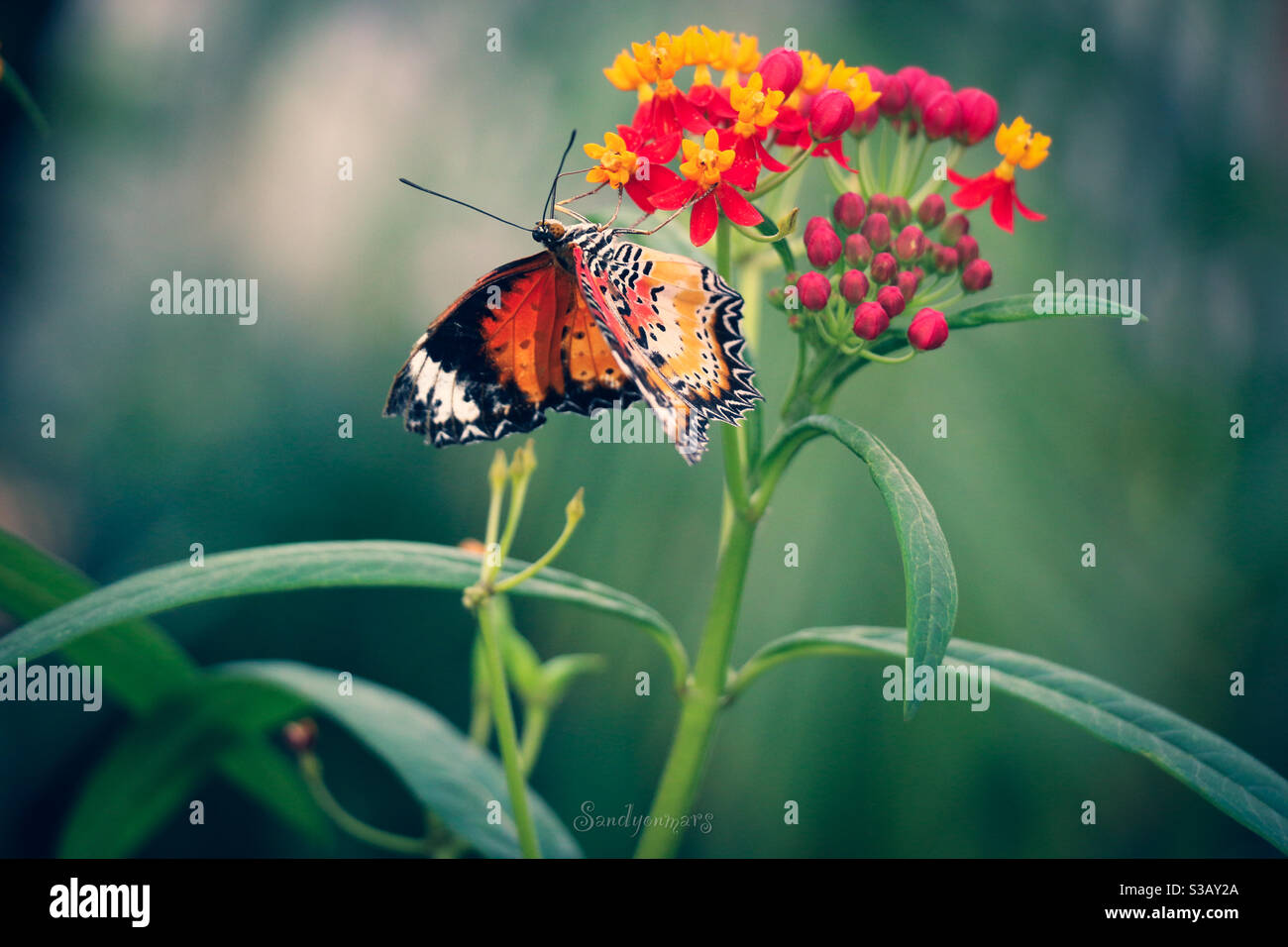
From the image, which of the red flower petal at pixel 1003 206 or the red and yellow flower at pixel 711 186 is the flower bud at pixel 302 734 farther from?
the red flower petal at pixel 1003 206

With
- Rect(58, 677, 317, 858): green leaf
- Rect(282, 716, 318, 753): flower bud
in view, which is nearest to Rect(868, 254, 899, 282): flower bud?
Rect(58, 677, 317, 858): green leaf

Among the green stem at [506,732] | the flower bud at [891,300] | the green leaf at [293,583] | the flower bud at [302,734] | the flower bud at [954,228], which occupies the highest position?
the flower bud at [954,228]

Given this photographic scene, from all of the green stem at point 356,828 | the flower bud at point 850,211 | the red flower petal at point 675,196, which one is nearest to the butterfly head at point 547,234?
the red flower petal at point 675,196

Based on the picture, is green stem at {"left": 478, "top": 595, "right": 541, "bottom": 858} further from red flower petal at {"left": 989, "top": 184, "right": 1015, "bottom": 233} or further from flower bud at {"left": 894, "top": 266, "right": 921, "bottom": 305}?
red flower petal at {"left": 989, "top": 184, "right": 1015, "bottom": 233}

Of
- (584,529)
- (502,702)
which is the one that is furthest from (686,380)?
(584,529)

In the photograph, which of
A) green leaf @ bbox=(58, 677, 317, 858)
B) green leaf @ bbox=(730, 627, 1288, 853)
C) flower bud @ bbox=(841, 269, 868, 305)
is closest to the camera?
green leaf @ bbox=(730, 627, 1288, 853)

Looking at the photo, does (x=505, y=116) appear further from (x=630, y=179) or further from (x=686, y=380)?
(x=686, y=380)

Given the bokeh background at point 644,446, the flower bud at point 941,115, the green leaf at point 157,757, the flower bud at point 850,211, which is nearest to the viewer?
the flower bud at point 850,211
